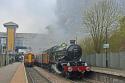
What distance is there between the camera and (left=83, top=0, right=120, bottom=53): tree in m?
60.3

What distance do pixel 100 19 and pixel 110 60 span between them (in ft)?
43.9

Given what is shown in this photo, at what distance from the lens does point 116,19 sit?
195 feet

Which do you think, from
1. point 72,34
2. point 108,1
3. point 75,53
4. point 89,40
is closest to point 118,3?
point 108,1

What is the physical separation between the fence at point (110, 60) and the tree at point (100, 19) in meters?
2.54

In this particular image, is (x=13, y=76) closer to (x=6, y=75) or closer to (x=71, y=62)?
(x=6, y=75)

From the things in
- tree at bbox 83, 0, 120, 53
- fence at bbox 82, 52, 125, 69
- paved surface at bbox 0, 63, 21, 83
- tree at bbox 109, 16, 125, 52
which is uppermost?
tree at bbox 83, 0, 120, 53

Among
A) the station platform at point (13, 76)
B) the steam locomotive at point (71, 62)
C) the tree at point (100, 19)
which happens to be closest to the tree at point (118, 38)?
the tree at point (100, 19)

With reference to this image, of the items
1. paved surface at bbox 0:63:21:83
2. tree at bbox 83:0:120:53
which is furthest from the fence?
paved surface at bbox 0:63:21:83

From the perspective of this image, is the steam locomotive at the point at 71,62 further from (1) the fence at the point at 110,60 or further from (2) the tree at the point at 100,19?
(2) the tree at the point at 100,19

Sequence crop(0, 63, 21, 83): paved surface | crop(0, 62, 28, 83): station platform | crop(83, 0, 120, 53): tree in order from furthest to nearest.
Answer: crop(83, 0, 120, 53): tree
crop(0, 63, 21, 83): paved surface
crop(0, 62, 28, 83): station platform

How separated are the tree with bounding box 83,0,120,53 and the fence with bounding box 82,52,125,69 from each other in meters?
2.54

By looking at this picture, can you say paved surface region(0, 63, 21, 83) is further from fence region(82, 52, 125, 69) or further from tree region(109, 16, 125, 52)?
tree region(109, 16, 125, 52)

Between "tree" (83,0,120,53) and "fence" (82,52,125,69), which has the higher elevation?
"tree" (83,0,120,53)

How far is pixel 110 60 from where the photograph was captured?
5100cm
